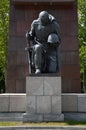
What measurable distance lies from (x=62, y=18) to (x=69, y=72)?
88.2 inches

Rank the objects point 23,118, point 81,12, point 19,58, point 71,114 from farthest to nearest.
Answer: point 81,12 < point 19,58 < point 71,114 < point 23,118

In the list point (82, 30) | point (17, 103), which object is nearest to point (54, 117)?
point (17, 103)

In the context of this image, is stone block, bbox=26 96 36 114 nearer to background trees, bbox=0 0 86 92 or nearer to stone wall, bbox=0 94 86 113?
stone wall, bbox=0 94 86 113

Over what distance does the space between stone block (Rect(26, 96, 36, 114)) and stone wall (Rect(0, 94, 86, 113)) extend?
1.94 feet

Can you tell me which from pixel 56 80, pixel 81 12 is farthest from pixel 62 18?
Answer: pixel 81 12

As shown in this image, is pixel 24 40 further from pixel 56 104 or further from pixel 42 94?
pixel 56 104

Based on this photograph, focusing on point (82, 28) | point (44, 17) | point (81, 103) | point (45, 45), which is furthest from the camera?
point (82, 28)

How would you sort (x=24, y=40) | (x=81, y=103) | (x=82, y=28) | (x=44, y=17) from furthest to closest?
1. (x=82, y=28)
2. (x=24, y=40)
3. (x=44, y=17)
4. (x=81, y=103)

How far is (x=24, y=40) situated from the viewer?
528 inches

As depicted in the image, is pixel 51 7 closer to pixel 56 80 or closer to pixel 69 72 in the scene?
pixel 69 72

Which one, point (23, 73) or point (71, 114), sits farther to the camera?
point (23, 73)

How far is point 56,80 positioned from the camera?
10.3m

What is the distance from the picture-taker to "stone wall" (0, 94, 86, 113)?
10.8 metres

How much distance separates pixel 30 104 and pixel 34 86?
569 millimetres
